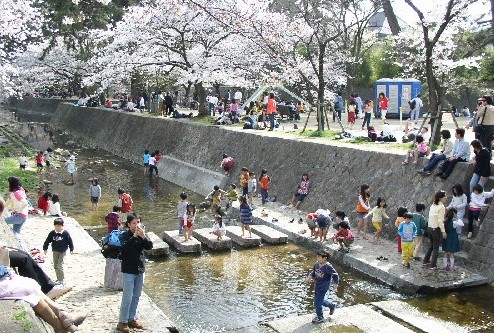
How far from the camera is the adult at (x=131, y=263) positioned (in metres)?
8.53

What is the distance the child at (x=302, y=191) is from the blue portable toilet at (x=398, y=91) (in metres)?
14.0

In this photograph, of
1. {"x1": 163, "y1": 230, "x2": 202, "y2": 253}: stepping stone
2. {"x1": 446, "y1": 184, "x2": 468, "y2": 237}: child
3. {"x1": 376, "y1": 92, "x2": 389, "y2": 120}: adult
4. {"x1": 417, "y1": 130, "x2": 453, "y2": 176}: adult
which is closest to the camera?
{"x1": 446, "y1": 184, "x2": 468, "y2": 237}: child

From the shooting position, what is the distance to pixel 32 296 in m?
6.38

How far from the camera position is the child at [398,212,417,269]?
472 inches

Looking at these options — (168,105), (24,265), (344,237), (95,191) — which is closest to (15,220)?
(24,265)

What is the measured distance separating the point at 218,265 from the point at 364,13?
87.0ft

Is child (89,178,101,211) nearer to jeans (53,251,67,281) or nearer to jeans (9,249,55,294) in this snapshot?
jeans (53,251,67,281)

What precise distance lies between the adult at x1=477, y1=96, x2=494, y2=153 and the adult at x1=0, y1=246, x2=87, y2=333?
11199 millimetres

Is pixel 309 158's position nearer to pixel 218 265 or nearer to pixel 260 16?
pixel 218 265

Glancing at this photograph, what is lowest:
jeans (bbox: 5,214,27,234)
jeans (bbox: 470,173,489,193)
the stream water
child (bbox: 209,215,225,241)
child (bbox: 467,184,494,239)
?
the stream water

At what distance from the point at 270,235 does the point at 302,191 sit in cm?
320

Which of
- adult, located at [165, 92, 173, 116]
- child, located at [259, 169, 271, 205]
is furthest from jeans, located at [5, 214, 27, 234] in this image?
adult, located at [165, 92, 173, 116]

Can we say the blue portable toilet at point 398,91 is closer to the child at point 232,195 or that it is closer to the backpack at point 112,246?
the child at point 232,195

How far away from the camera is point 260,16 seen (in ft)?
85.4
